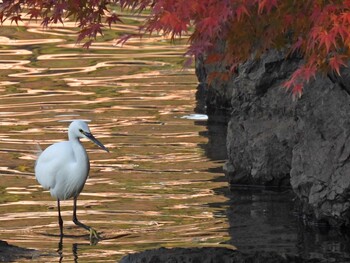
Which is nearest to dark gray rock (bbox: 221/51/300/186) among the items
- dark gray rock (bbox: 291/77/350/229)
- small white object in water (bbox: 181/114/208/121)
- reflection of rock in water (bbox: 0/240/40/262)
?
dark gray rock (bbox: 291/77/350/229)

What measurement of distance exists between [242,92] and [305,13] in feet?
23.6

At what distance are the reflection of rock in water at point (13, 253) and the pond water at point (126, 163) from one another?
14 cm

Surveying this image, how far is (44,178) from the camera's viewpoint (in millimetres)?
14414

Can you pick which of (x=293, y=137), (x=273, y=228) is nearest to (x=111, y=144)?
(x=293, y=137)

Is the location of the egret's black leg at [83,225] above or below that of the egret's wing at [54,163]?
below

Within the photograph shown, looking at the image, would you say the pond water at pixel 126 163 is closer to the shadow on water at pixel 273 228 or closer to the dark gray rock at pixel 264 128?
the shadow on water at pixel 273 228

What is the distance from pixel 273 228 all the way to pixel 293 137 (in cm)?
208

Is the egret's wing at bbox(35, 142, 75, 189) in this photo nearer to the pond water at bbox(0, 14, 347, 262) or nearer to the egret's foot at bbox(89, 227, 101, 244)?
the pond water at bbox(0, 14, 347, 262)

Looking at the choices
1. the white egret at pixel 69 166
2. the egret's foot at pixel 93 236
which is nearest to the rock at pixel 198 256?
the egret's foot at pixel 93 236

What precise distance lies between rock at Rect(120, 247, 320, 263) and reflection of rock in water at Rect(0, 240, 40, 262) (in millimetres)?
1457

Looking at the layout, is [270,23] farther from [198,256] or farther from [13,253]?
[13,253]

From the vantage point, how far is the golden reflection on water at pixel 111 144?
13555 mm

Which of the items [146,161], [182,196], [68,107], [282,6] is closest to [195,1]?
[282,6]

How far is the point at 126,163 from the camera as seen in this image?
17391mm
